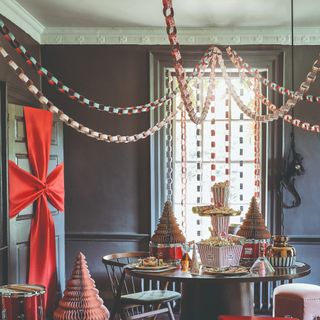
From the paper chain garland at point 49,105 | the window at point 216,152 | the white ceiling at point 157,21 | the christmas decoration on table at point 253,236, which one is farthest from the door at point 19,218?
the christmas decoration on table at point 253,236

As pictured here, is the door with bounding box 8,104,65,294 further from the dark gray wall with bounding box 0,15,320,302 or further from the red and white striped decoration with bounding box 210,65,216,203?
the red and white striped decoration with bounding box 210,65,216,203

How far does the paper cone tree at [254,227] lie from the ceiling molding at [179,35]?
2403 mm

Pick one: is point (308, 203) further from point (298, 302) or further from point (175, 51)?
point (175, 51)

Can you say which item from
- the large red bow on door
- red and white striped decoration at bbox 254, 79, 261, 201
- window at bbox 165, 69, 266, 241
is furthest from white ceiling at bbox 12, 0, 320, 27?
the large red bow on door

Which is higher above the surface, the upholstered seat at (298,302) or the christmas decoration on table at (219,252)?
the christmas decoration on table at (219,252)

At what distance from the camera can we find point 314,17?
5.73m

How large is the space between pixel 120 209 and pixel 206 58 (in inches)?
74.8

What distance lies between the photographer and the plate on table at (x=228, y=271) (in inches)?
151

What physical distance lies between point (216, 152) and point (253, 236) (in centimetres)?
209

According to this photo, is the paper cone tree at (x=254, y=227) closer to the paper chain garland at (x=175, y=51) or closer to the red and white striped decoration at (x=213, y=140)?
the paper chain garland at (x=175, y=51)

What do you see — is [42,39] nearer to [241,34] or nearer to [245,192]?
[241,34]

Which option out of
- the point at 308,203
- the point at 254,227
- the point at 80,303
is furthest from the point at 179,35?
the point at 80,303

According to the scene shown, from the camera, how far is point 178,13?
18.5ft

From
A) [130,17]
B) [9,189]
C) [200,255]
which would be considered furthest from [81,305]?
[130,17]
